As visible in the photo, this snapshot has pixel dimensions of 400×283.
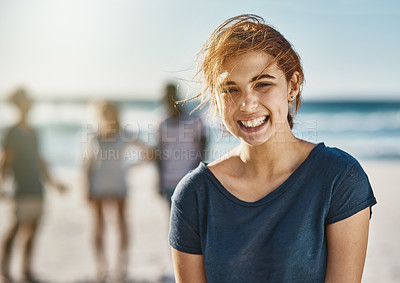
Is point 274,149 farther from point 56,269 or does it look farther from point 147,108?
point 147,108

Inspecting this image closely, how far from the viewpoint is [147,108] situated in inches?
1280

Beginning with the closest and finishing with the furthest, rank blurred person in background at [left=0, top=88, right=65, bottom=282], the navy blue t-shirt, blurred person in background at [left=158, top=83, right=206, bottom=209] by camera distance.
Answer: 1. the navy blue t-shirt
2. blurred person in background at [left=0, top=88, right=65, bottom=282]
3. blurred person in background at [left=158, top=83, right=206, bottom=209]

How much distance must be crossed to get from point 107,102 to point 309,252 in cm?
358

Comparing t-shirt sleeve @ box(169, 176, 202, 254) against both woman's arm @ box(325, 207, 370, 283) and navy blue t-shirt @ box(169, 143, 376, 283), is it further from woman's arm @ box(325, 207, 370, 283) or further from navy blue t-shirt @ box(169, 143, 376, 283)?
woman's arm @ box(325, 207, 370, 283)

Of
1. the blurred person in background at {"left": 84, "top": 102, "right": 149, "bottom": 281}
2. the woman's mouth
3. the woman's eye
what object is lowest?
the blurred person in background at {"left": 84, "top": 102, "right": 149, "bottom": 281}

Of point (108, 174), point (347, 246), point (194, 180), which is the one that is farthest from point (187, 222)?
→ point (108, 174)

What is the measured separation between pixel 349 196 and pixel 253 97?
0.43 meters

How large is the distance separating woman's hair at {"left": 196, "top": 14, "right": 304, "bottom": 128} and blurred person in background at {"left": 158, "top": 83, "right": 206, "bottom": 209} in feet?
9.71

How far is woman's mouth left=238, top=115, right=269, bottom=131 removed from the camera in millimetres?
1457

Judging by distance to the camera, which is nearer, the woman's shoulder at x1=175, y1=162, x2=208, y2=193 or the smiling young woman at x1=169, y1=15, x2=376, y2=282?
the smiling young woman at x1=169, y1=15, x2=376, y2=282

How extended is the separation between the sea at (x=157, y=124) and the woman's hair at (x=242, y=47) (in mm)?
291

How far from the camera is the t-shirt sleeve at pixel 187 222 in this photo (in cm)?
150

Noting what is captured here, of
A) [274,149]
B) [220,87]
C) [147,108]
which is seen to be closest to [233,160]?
[274,149]

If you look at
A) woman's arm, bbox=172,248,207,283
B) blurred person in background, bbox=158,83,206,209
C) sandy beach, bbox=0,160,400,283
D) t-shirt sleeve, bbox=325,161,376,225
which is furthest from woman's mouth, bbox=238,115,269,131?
sandy beach, bbox=0,160,400,283
